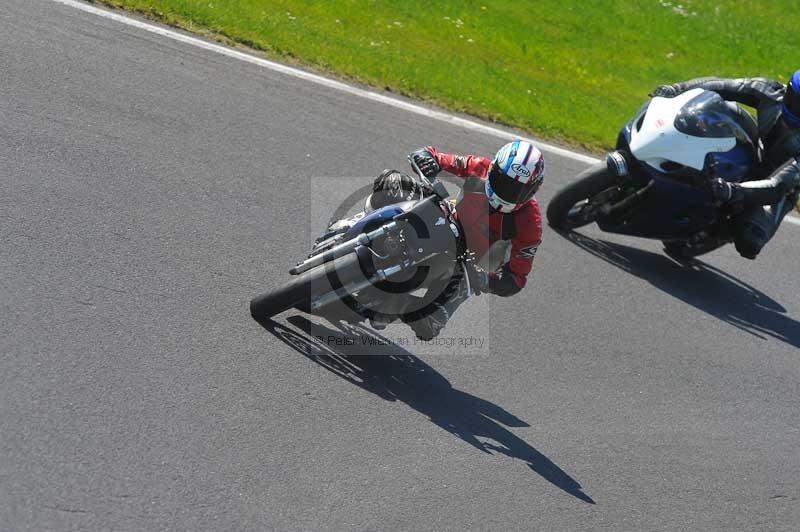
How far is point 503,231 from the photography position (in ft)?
23.4

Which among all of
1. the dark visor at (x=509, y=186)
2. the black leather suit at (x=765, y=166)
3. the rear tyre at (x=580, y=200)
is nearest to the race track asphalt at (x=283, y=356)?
the rear tyre at (x=580, y=200)

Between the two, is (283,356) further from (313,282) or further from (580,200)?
(580,200)

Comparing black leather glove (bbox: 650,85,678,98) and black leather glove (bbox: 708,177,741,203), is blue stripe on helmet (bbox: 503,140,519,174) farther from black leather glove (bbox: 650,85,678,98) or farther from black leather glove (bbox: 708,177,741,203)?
black leather glove (bbox: 650,85,678,98)

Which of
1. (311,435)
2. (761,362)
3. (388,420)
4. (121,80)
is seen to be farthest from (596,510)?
(121,80)

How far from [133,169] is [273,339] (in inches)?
94.7

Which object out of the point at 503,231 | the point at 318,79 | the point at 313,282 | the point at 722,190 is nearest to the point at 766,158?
the point at 722,190

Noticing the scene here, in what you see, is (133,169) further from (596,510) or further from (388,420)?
(596,510)

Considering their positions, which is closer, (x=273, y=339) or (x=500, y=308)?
(x=273, y=339)

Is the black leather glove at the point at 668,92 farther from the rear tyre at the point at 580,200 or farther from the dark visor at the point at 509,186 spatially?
the dark visor at the point at 509,186

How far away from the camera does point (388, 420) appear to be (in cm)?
665

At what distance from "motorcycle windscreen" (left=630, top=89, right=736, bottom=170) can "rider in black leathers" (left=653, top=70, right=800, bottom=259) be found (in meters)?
0.31

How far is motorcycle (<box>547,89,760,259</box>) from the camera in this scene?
9500 mm

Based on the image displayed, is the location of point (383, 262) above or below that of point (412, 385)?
above

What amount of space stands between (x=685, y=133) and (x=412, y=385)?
155 inches
